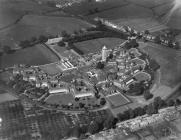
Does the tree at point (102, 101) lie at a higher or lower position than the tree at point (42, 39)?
lower

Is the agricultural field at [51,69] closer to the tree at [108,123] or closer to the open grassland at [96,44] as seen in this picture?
the open grassland at [96,44]

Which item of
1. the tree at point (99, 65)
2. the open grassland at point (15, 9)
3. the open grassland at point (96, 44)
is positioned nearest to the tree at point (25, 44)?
the open grassland at point (15, 9)

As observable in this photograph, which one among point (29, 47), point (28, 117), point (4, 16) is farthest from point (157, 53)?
point (4, 16)

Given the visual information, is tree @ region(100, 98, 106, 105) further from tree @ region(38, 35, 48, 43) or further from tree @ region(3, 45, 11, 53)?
tree @ region(38, 35, 48, 43)

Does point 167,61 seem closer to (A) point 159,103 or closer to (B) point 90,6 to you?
(A) point 159,103

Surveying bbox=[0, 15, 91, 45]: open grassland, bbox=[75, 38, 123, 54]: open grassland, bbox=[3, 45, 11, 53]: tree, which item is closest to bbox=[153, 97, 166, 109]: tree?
bbox=[75, 38, 123, 54]: open grassland
